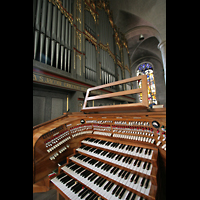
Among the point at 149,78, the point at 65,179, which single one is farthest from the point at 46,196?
the point at 149,78

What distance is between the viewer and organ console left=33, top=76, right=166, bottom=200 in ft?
3.54

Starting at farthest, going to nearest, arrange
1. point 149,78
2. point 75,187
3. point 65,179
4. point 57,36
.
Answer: point 149,78 < point 57,36 < point 65,179 < point 75,187

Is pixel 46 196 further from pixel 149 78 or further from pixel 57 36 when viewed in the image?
pixel 149 78

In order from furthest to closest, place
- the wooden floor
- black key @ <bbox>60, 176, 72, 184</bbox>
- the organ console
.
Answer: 1. the wooden floor
2. black key @ <bbox>60, 176, 72, 184</bbox>
3. the organ console

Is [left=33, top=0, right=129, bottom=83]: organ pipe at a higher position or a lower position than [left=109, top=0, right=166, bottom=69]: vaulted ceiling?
lower

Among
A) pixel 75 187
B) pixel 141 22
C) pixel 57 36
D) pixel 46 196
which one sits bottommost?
pixel 46 196

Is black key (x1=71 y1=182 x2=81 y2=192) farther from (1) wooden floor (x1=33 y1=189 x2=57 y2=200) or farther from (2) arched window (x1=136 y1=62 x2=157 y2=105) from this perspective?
(2) arched window (x1=136 y1=62 x2=157 y2=105)

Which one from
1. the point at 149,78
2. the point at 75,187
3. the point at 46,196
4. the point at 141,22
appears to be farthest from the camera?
the point at 149,78

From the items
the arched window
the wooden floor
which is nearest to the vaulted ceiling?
the arched window

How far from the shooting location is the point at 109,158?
1370 mm

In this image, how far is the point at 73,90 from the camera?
3.57 meters

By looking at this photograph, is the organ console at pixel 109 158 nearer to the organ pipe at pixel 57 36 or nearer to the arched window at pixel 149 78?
the organ pipe at pixel 57 36

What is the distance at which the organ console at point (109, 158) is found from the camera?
1.08 meters
